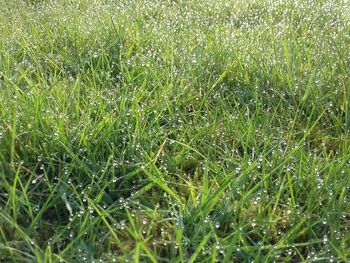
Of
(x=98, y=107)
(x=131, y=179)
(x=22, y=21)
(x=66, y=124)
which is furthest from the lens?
(x=22, y=21)

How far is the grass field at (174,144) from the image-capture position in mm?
1013

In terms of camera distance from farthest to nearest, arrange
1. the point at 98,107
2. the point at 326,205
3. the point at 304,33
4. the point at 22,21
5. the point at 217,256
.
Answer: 1. the point at 22,21
2. the point at 304,33
3. the point at 98,107
4. the point at 326,205
5. the point at 217,256

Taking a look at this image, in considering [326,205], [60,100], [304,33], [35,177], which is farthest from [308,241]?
[304,33]

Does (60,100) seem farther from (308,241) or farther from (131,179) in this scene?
(308,241)

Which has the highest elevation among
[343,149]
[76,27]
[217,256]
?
[76,27]

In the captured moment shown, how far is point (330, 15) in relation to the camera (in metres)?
2.22

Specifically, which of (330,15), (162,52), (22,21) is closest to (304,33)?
(330,15)

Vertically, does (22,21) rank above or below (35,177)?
above

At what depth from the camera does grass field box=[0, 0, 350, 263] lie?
1.01 meters

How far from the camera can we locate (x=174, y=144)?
52.3 inches

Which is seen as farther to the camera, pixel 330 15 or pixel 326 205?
pixel 330 15

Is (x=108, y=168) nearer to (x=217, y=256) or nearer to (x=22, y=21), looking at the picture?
(x=217, y=256)

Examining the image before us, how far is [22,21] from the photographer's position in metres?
2.19

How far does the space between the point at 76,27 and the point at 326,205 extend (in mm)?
1394
